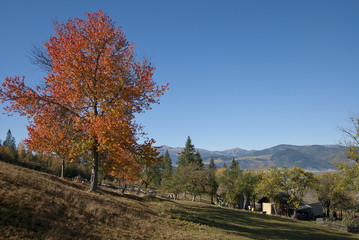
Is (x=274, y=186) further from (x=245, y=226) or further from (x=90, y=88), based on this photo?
(x=90, y=88)

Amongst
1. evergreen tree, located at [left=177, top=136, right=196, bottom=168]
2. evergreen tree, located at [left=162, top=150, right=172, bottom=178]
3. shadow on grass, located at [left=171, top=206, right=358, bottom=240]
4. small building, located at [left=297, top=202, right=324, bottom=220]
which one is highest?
evergreen tree, located at [left=177, top=136, right=196, bottom=168]

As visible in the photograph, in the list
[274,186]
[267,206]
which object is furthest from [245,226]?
[267,206]

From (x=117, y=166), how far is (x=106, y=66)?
7.45 meters

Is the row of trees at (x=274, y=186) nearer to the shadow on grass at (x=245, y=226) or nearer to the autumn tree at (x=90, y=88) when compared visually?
the shadow on grass at (x=245, y=226)

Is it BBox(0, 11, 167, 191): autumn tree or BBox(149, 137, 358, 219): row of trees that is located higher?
BBox(0, 11, 167, 191): autumn tree

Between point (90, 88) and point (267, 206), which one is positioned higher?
point (90, 88)

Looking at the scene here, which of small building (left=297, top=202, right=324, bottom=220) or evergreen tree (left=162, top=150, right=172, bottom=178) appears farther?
evergreen tree (left=162, top=150, right=172, bottom=178)

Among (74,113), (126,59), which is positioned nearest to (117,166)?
(74,113)

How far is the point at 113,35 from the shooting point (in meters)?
17.1

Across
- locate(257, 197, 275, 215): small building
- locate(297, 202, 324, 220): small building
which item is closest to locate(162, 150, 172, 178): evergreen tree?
locate(257, 197, 275, 215): small building

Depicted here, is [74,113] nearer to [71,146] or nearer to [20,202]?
[71,146]

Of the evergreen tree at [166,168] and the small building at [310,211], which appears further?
the evergreen tree at [166,168]

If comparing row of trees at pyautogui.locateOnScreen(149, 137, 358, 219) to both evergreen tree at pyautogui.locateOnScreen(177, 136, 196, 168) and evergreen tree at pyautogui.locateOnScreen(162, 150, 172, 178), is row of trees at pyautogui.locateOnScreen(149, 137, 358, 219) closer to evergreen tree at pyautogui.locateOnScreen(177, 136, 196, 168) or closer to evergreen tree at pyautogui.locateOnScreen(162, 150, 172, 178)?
evergreen tree at pyautogui.locateOnScreen(162, 150, 172, 178)

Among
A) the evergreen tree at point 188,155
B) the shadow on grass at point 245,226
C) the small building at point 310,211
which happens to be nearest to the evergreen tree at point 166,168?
the evergreen tree at point 188,155
